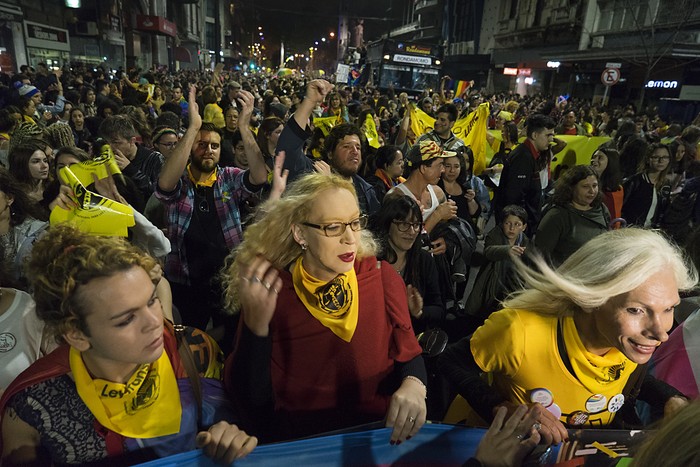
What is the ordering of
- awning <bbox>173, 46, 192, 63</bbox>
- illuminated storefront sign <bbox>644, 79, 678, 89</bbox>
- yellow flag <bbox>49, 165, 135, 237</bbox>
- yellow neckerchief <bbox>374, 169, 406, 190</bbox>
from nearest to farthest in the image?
yellow flag <bbox>49, 165, 135, 237</bbox>, yellow neckerchief <bbox>374, 169, 406, 190</bbox>, illuminated storefront sign <bbox>644, 79, 678, 89</bbox>, awning <bbox>173, 46, 192, 63</bbox>

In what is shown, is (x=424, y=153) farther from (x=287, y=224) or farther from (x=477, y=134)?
(x=477, y=134)

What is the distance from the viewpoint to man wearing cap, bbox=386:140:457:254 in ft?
12.6

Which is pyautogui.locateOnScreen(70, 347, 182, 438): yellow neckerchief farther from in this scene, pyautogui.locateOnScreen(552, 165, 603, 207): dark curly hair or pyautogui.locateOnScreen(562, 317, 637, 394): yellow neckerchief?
pyautogui.locateOnScreen(552, 165, 603, 207): dark curly hair

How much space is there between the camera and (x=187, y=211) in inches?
134

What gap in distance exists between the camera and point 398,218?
10.6 ft

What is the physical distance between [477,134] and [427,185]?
4634 mm

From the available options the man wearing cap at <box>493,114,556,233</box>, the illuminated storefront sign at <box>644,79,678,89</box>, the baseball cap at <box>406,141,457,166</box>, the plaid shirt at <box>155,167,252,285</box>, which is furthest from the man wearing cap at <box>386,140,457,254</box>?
the illuminated storefront sign at <box>644,79,678,89</box>

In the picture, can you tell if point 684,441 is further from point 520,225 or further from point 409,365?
point 520,225

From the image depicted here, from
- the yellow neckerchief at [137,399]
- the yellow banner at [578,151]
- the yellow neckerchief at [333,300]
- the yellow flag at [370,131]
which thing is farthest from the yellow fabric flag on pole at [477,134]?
the yellow neckerchief at [137,399]

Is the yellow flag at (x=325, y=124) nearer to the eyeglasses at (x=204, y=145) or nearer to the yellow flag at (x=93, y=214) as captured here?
the eyeglasses at (x=204, y=145)

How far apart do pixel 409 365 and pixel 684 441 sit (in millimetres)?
1298

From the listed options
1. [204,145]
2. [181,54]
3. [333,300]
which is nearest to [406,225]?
[333,300]

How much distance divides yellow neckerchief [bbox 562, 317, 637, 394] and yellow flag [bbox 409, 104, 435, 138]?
721 cm

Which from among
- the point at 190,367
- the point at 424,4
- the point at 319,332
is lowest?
Result: the point at 190,367
